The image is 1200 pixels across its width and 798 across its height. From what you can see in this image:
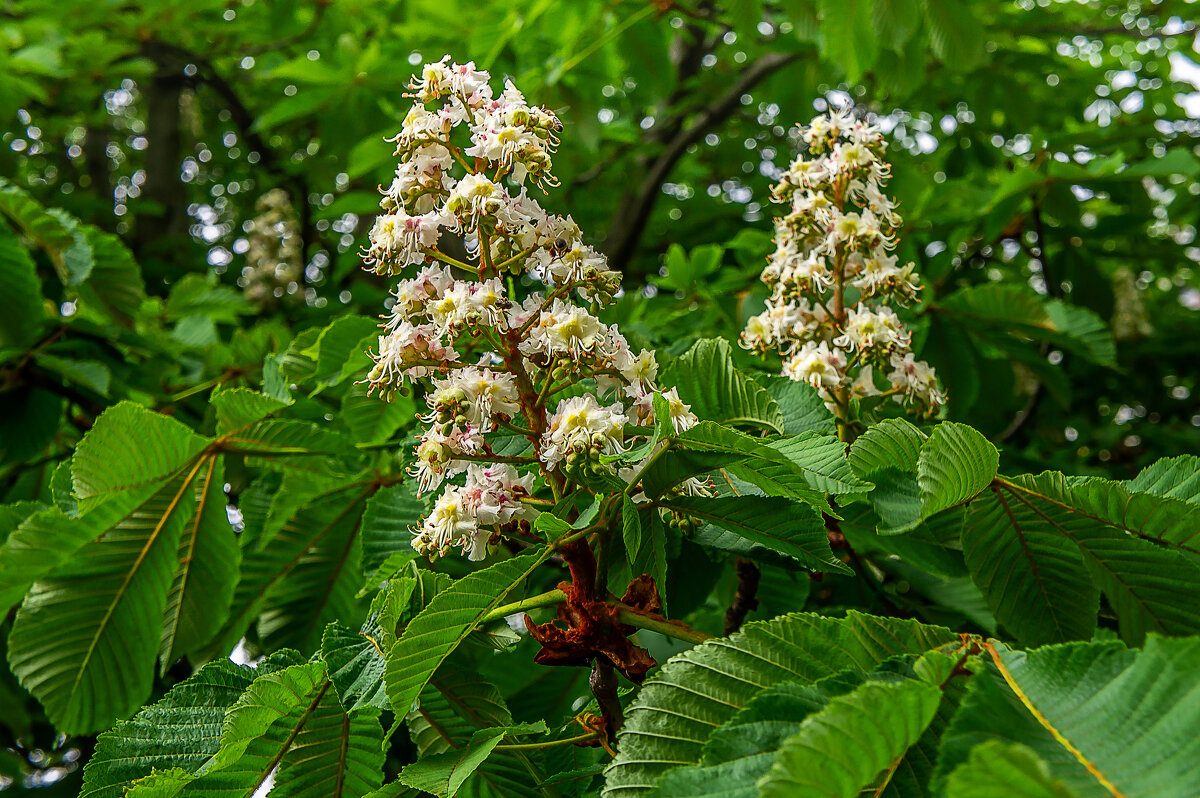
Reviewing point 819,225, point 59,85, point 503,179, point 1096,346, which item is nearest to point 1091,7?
point 1096,346

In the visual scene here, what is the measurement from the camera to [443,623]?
0.94 meters

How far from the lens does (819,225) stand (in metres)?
1.60

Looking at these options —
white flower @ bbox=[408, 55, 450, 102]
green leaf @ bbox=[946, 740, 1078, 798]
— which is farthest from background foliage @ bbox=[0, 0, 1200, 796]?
white flower @ bbox=[408, 55, 450, 102]

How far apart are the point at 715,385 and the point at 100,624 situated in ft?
3.50

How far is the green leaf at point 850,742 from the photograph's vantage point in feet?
2.07

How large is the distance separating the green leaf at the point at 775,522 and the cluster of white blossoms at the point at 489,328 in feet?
0.17

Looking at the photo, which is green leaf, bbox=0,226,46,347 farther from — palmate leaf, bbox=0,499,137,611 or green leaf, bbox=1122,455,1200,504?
green leaf, bbox=1122,455,1200,504

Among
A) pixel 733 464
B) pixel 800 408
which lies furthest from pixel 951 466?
pixel 800 408

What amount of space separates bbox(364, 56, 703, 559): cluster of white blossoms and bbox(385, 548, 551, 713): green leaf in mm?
115

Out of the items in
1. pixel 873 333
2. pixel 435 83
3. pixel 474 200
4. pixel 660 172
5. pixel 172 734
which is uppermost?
pixel 660 172

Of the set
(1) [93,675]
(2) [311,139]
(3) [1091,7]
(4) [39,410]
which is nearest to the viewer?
(1) [93,675]

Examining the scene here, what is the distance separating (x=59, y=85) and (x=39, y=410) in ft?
10.7

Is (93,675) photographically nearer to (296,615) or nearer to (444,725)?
(296,615)

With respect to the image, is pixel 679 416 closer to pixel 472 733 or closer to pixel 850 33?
pixel 472 733
